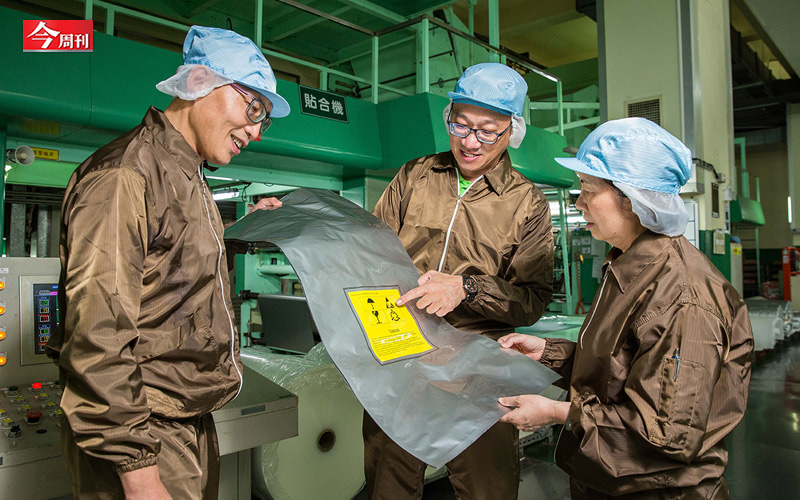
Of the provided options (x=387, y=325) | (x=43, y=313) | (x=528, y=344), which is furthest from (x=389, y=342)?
(x=43, y=313)

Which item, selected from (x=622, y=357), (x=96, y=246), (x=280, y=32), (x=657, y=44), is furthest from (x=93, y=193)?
(x=280, y=32)

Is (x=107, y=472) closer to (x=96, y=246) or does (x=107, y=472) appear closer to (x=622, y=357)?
(x=96, y=246)

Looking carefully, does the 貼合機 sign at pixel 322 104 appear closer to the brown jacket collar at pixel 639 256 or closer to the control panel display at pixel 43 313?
the control panel display at pixel 43 313

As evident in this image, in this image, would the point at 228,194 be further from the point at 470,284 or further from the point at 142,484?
the point at 142,484

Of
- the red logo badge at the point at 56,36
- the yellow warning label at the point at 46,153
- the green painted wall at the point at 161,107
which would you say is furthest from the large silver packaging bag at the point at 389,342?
the yellow warning label at the point at 46,153

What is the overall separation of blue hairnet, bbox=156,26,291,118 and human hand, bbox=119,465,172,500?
2.59ft

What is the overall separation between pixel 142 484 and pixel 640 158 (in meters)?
1.24

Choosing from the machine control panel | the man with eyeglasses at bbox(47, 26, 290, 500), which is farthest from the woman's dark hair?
the machine control panel

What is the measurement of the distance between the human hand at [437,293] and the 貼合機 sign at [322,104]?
2.44 m

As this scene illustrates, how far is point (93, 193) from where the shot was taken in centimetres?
101

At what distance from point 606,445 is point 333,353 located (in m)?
0.64

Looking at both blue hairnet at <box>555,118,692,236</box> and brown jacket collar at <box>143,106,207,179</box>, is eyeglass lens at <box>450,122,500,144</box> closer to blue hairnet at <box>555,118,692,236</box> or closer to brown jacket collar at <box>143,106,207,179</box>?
blue hairnet at <box>555,118,692,236</box>

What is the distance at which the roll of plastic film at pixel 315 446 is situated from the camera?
8.29 feet

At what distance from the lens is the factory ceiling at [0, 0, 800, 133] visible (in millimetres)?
5281
